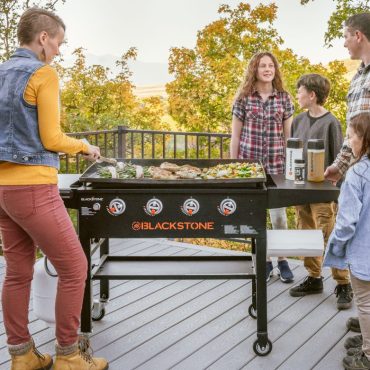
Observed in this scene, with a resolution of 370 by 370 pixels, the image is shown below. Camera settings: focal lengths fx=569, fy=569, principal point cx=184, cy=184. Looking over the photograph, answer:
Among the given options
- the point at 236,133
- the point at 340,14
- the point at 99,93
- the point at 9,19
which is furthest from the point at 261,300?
the point at 99,93

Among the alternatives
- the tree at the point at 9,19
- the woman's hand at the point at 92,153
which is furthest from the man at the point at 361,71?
the tree at the point at 9,19

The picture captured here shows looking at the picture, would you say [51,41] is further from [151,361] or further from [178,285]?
[178,285]

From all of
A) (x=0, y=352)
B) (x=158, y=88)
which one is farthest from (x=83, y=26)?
(x=0, y=352)

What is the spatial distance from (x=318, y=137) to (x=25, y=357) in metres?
2.25

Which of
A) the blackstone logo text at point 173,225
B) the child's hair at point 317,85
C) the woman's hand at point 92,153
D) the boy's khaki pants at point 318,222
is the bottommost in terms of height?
the boy's khaki pants at point 318,222

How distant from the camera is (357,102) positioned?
329cm

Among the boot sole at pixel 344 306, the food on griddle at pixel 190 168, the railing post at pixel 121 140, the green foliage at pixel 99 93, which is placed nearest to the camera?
the food on griddle at pixel 190 168

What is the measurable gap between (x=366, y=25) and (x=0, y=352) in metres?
2.73

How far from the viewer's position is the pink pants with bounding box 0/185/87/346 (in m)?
2.43

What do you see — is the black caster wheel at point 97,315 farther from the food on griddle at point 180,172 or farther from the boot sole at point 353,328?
the boot sole at point 353,328

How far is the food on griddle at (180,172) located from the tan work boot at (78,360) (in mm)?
878

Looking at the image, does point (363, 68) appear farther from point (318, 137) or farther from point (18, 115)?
point (18, 115)

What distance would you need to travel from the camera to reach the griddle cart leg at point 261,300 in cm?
299

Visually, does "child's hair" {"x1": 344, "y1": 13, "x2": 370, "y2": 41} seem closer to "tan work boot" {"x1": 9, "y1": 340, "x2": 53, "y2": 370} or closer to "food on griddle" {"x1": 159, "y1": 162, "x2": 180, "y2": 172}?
"food on griddle" {"x1": 159, "y1": 162, "x2": 180, "y2": 172}
